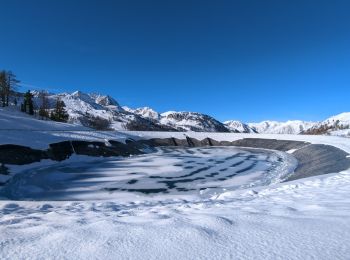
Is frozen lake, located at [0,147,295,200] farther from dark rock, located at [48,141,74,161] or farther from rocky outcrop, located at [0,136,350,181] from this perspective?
dark rock, located at [48,141,74,161]

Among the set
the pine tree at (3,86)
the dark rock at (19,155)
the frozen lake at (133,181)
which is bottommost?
the frozen lake at (133,181)

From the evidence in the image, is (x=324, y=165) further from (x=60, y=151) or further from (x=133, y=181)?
(x=60, y=151)

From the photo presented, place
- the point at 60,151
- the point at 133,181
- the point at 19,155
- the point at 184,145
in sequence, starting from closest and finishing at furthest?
the point at 133,181, the point at 19,155, the point at 60,151, the point at 184,145

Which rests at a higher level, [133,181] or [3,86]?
[3,86]

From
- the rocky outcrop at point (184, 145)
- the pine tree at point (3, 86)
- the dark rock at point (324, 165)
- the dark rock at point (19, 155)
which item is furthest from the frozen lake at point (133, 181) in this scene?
the pine tree at point (3, 86)

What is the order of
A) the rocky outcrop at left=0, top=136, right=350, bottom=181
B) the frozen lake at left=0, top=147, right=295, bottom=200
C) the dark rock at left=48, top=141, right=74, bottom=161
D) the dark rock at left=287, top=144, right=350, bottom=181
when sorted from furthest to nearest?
the dark rock at left=48, top=141, right=74, bottom=161, the rocky outcrop at left=0, top=136, right=350, bottom=181, the dark rock at left=287, top=144, right=350, bottom=181, the frozen lake at left=0, top=147, right=295, bottom=200

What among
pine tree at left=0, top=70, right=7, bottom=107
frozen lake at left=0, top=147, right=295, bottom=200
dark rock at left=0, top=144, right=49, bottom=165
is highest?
pine tree at left=0, top=70, right=7, bottom=107

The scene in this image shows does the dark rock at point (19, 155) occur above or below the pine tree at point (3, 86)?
below

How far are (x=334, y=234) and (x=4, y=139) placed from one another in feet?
132

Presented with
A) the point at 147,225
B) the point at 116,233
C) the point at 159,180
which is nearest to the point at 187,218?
the point at 147,225

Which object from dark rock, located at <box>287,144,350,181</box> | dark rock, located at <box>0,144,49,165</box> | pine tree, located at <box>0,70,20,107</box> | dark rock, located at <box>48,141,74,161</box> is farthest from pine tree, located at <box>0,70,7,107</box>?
dark rock, located at <box>287,144,350,181</box>

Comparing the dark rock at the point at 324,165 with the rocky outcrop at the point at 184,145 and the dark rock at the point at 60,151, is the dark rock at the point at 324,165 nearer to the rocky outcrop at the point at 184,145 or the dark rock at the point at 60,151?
the rocky outcrop at the point at 184,145

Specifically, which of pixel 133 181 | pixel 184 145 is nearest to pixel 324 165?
pixel 133 181

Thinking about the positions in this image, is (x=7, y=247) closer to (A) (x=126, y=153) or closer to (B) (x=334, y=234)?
(B) (x=334, y=234)
